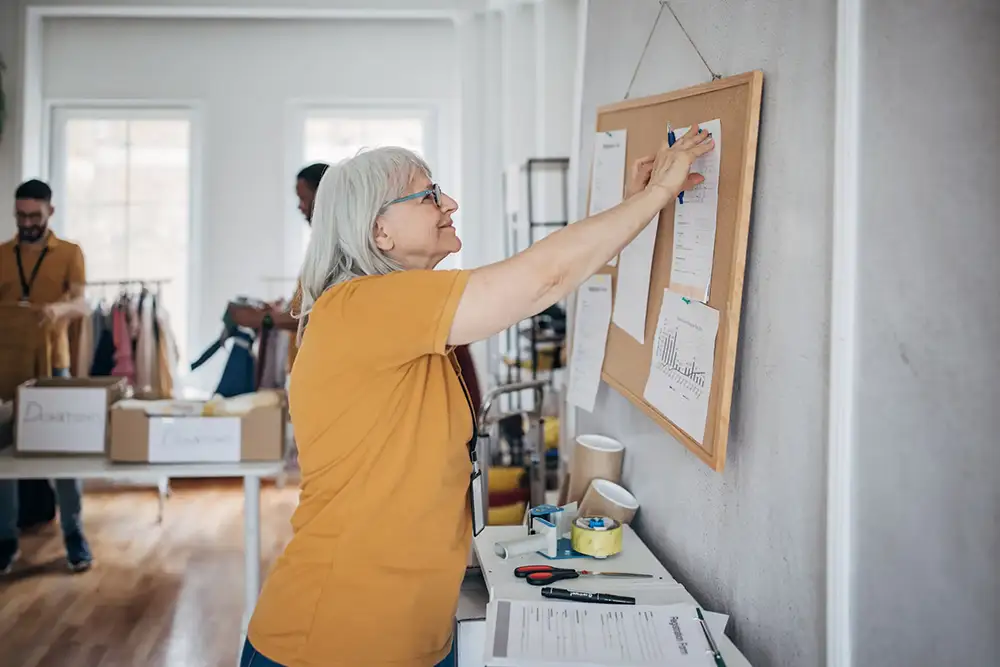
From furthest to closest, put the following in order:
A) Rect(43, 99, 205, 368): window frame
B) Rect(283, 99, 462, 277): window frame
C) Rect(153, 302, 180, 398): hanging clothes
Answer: Rect(283, 99, 462, 277): window frame
Rect(43, 99, 205, 368): window frame
Rect(153, 302, 180, 398): hanging clothes

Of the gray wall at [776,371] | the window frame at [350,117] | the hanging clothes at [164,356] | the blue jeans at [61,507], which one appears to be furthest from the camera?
the window frame at [350,117]

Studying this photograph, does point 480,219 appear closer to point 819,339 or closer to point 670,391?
point 670,391

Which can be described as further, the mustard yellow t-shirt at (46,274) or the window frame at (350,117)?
the window frame at (350,117)

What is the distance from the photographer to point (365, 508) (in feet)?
3.94

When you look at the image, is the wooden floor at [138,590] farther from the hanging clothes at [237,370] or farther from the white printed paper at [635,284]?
the white printed paper at [635,284]

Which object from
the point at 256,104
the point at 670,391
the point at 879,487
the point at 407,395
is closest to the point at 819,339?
the point at 879,487

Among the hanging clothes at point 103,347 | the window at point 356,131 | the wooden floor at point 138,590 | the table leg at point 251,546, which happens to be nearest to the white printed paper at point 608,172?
the table leg at point 251,546

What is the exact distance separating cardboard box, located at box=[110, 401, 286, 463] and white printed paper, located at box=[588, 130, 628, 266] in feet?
4.41

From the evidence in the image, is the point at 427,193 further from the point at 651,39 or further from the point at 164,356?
the point at 164,356

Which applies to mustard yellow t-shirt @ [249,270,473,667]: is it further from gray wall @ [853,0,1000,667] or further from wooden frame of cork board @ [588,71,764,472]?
gray wall @ [853,0,1000,667]

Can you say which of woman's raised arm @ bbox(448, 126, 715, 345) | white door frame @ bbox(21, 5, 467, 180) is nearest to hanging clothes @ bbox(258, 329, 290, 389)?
white door frame @ bbox(21, 5, 467, 180)

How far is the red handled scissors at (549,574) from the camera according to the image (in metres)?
1.45

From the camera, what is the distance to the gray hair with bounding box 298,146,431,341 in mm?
1250

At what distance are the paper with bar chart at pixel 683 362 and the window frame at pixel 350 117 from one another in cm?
417
